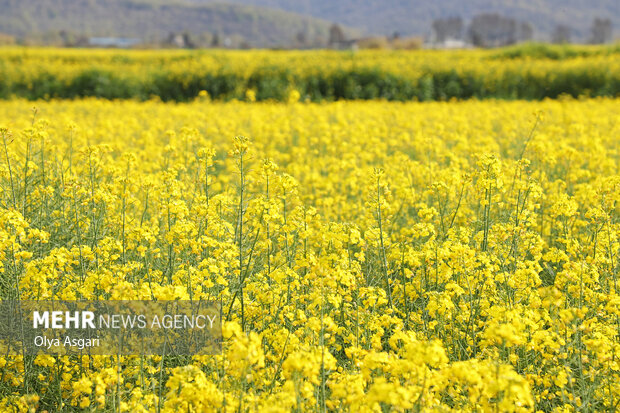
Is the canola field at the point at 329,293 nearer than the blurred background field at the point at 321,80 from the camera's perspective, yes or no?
Yes

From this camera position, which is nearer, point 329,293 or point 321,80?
point 329,293

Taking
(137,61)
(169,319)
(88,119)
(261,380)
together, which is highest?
(137,61)

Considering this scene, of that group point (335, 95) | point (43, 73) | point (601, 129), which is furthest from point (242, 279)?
point (43, 73)

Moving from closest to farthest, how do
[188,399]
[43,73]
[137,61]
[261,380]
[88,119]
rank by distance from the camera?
[188,399]
[261,380]
[88,119]
[43,73]
[137,61]

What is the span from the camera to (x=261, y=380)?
3088mm

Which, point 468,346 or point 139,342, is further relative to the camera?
point 468,346

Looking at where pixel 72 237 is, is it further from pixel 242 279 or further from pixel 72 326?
pixel 242 279

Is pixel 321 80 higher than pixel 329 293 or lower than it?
higher

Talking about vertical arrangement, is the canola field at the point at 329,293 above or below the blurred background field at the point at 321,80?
below

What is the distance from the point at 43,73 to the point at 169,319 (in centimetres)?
2074

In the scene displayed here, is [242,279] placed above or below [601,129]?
below

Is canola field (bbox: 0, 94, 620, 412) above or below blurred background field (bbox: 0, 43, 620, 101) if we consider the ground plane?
below

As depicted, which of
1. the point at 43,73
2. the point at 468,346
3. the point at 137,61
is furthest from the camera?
the point at 137,61

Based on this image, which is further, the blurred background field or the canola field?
the blurred background field
